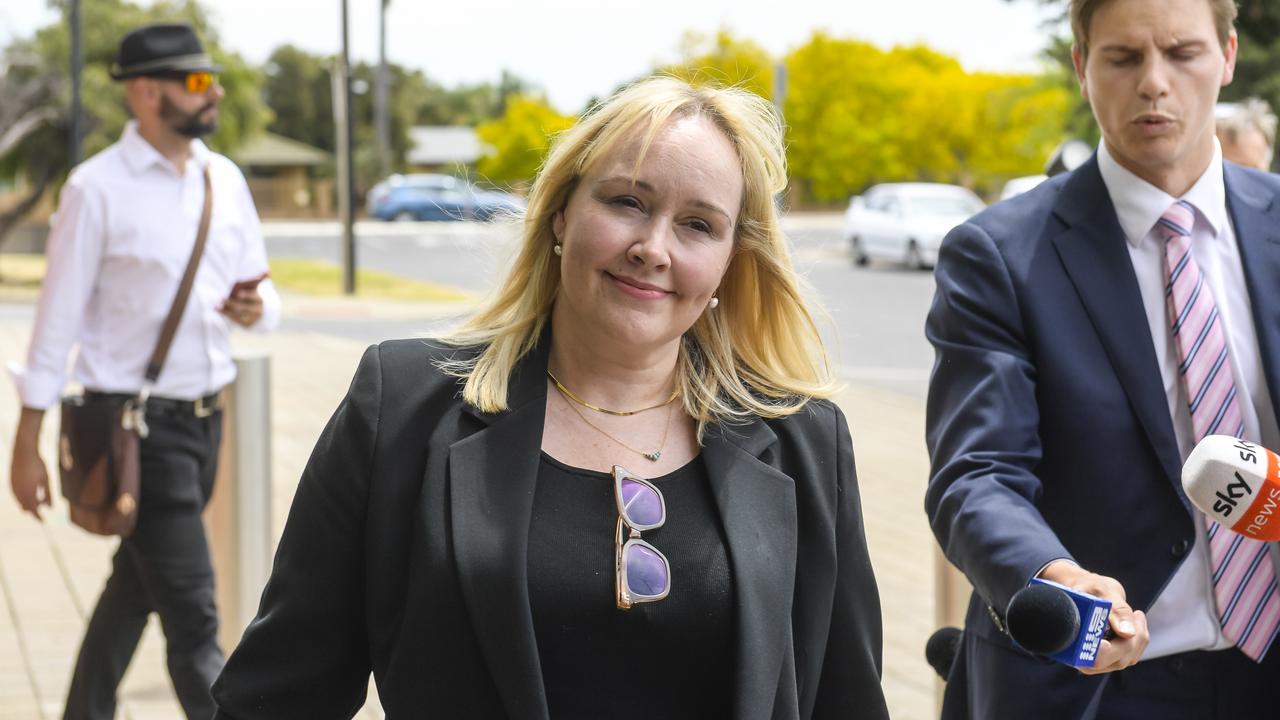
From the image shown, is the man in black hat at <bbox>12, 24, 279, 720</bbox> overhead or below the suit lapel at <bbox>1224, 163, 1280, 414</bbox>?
below

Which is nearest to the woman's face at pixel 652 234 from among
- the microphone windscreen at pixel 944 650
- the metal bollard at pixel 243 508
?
the microphone windscreen at pixel 944 650

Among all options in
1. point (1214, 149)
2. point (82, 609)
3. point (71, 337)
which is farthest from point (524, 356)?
point (82, 609)

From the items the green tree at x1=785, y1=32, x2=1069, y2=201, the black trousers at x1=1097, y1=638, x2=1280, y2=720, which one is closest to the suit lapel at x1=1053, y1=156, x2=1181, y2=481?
the black trousers at x1=1097, y1=638, x2=1280, y2=720

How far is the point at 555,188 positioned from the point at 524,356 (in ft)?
0.93

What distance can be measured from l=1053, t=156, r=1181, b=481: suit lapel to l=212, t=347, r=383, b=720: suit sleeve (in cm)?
126

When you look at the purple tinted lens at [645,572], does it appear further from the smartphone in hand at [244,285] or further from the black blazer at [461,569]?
A: the smartphone in hand at [244,285]

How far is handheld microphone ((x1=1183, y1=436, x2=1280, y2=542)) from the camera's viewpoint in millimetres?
2314

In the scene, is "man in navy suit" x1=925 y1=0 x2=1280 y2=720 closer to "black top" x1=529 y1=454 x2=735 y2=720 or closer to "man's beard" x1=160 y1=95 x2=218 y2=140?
"black top" x1=529 y1=454 x2=735 y2=720

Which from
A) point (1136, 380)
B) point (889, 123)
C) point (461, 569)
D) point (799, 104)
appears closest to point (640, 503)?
point (461, 569)

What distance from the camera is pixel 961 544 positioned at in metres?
2.72

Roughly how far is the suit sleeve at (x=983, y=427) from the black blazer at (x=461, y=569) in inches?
8.3

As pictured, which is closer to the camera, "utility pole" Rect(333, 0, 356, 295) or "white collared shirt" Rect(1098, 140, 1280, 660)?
"white collared shirt" Rect(1098, 140, 1280, 660)

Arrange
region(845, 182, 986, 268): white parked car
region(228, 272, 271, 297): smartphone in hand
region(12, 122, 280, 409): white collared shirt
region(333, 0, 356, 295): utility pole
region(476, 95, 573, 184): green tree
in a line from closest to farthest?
region(12, 122, 280, 409): white collared shirt → region(228, 272, 271, 297): smartphone in hand → region(333, 0, 356, 295): utility pole → region(845, 182, 986, 268): white parked car → region(476, 95, 573, 184): green tree

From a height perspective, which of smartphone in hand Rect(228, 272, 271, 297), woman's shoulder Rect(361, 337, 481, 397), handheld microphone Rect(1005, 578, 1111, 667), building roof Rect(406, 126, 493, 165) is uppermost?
woman's shoulder Rect(361, 337, 481, 397)
